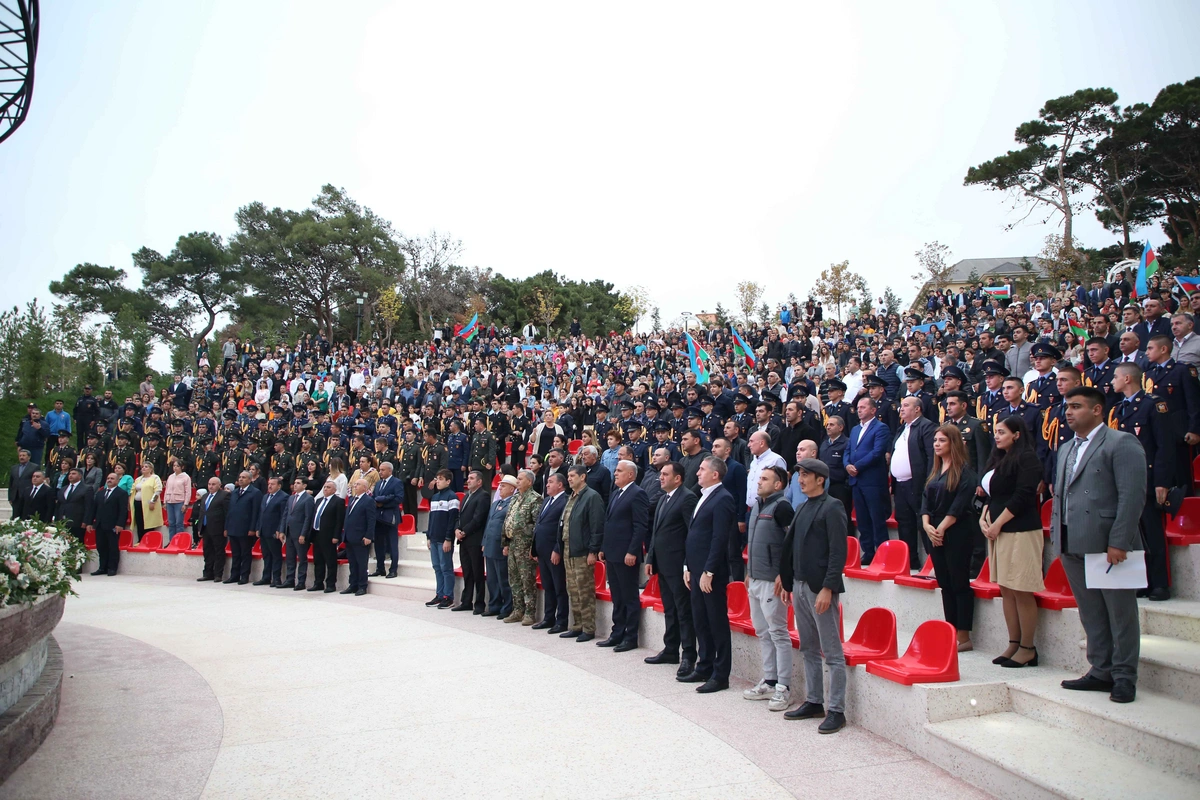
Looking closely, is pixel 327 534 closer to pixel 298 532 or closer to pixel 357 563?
pixel 298 532

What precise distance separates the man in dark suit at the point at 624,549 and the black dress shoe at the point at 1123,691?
13.3 feet

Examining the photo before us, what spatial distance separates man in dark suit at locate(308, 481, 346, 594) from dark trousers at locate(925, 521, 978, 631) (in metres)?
9.29

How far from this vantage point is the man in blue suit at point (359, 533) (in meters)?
12.0

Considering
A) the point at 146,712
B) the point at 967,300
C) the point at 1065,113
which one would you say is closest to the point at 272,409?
the point at 146,712

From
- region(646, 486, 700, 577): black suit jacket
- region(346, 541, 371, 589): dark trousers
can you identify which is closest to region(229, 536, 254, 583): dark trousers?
region(346, 541, 371, 589): dark trousers

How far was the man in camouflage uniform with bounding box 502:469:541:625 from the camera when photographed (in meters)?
9.32

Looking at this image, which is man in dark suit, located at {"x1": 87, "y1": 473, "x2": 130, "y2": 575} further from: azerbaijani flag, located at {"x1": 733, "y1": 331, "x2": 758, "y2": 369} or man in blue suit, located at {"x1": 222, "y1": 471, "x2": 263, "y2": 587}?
azerbaijani flag, located at {"x1": 733, "y1": 331, "x2": 758, "y2": 369}

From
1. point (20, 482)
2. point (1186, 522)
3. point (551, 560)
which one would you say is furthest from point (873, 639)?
point (20, 482)

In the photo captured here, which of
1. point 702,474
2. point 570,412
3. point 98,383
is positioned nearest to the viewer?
point 702,474

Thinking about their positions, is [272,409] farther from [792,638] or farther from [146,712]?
[792,638]

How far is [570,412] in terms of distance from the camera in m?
17.1

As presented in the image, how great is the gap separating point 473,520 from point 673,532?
157 inches

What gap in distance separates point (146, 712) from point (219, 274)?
151ft

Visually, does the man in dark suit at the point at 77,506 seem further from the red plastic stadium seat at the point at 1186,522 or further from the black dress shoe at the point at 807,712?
the red plastic stadium seat at the point at 1186,522
